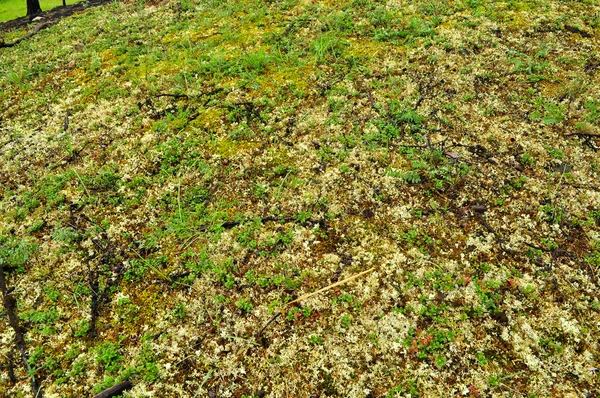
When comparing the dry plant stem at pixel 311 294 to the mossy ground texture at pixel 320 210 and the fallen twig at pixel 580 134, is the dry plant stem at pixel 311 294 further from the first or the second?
the fallen twig at pixel 580 134

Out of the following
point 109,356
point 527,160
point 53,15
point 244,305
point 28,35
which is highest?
point 53,15

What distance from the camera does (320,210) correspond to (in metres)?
7.24

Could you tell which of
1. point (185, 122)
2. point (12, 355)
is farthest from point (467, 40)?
point (12, 355)

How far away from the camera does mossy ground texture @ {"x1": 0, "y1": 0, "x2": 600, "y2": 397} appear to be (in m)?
5.37

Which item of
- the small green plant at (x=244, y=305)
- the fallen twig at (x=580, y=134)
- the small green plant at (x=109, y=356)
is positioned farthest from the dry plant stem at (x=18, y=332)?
the fallen twig at (x=580, y=134)

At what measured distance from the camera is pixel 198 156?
8.48 m

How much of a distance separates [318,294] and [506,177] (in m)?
4.51

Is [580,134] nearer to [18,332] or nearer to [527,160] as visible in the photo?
[527,160]

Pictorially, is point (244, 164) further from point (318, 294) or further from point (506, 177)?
point (506, 177)

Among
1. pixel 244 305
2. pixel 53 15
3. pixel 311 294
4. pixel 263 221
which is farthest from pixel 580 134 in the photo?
pixel 53 15

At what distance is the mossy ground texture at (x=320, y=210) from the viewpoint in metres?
5.37

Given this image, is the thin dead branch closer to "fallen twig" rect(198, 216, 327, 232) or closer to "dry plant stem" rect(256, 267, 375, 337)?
"fallen twig" rect(198, 216, 327, 232)

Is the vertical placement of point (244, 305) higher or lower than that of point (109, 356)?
higher

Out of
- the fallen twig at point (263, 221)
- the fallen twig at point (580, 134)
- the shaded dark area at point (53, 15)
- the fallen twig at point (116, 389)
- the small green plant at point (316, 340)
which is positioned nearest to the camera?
the fallen twig at point (116, 389)
